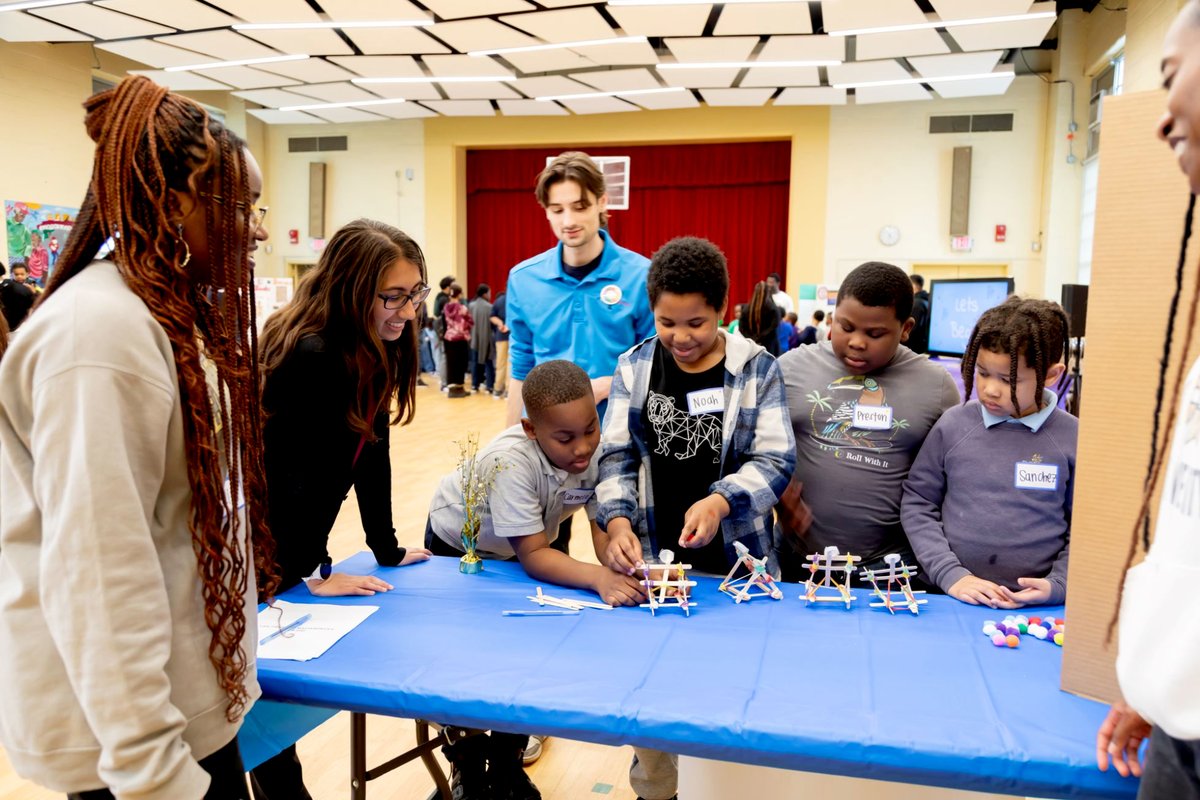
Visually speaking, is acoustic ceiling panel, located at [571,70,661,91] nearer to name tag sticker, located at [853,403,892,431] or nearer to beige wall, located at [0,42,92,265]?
beige wall, located at [0,42,92,265]

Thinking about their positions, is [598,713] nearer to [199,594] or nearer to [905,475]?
[199,594]

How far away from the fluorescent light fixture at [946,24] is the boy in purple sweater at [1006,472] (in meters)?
7.02

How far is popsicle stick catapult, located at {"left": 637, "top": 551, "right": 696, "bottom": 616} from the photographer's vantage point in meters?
1.57

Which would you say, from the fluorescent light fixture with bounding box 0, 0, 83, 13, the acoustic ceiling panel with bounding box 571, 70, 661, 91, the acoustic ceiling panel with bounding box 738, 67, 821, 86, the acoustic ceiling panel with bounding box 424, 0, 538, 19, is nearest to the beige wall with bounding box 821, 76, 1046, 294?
the acoustic ceiling panel with bounding box 738, 67, 821, 86

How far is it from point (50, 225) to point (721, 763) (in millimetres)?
11336

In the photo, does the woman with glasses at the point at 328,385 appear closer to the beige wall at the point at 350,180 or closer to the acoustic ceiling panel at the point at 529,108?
the acoustic ceiling panel at the point at 529,108

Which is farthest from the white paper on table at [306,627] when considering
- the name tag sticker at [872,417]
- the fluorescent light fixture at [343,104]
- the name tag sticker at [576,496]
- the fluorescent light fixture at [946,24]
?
the fluorescent light fixture at [343,104]

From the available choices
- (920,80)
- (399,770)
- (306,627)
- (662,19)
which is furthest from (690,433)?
(920,80)

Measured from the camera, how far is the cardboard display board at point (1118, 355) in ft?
3.59

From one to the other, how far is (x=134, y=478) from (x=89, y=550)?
9cm

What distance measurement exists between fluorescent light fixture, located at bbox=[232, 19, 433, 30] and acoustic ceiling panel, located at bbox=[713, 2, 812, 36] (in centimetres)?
280

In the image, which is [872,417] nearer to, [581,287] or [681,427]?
[681,427]

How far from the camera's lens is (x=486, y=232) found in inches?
551

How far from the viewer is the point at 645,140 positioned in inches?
491
